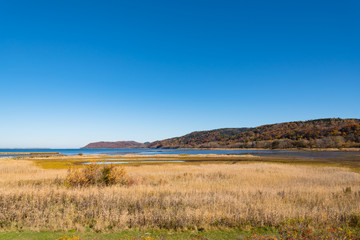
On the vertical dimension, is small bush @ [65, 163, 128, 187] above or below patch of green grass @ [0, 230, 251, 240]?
above

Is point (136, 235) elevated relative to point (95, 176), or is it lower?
lower

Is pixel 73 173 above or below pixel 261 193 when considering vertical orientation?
above

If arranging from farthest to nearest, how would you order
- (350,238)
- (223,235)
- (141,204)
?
1. (141,204)
2. (223,235)
3. (350,238)

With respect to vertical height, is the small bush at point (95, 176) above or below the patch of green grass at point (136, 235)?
above

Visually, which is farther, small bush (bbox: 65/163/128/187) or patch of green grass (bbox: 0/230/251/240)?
small bush (bbox: 65/163/128/187)

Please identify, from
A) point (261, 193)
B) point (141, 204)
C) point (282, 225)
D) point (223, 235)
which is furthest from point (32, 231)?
point (261, 193)

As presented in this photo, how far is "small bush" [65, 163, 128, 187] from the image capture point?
2089 centimetres

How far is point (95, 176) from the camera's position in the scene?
22.0 m

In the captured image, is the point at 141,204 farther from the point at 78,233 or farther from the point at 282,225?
the point at 282,225

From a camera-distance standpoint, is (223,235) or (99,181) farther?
(99,181)

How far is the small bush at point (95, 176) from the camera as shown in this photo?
20891 millimetres

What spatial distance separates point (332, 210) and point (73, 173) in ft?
63.5

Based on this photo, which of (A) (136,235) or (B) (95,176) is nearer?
(A) (136,235)

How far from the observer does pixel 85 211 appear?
12008 mm
